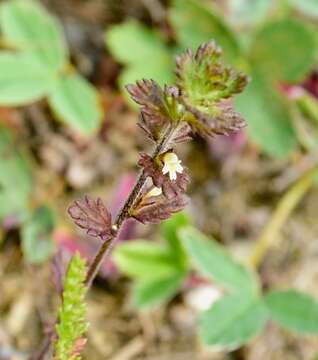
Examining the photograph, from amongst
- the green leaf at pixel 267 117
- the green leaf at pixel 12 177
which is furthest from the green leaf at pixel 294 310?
the green leaf at pixel 12 177

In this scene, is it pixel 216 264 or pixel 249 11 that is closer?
pixel 216 264

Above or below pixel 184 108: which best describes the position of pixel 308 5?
above

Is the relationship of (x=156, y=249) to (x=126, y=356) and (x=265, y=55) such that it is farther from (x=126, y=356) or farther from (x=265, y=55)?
(x=265, y=55)

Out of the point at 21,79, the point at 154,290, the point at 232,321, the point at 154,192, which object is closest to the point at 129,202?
the point at 154,192

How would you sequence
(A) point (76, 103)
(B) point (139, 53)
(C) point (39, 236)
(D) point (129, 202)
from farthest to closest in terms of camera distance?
(B) point (139, 53)
(A) point (76, 103)
(C) point (39, 236)
(D) point (129, 202)

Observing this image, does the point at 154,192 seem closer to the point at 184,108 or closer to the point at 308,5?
the point at 184,108

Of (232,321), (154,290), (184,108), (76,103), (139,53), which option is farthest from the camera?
(139,53)
